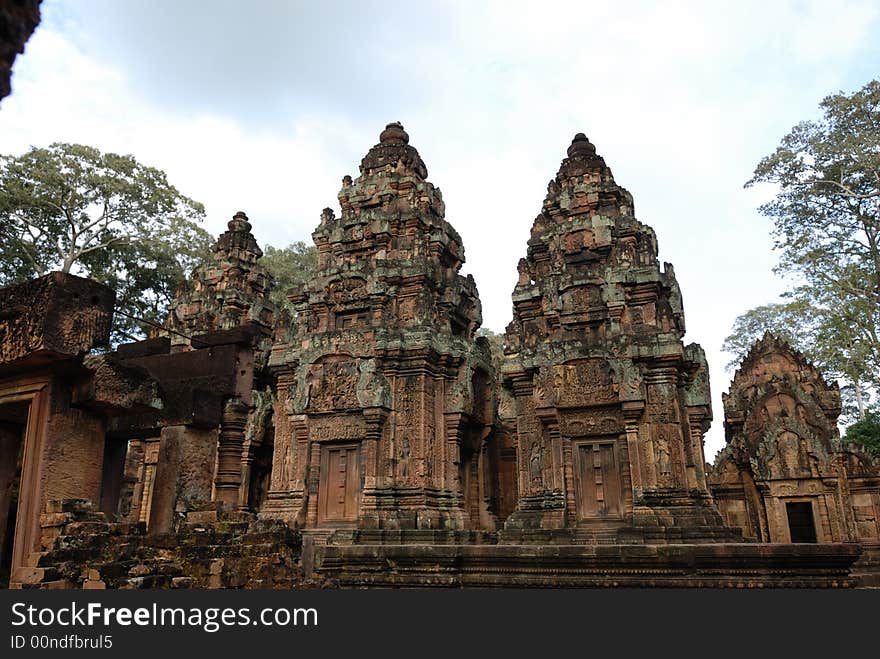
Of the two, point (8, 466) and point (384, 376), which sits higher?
point (384, 376)

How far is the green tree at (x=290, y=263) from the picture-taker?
29719 mm

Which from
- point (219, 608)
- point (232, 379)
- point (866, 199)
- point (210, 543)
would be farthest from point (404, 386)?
point (866, 199)

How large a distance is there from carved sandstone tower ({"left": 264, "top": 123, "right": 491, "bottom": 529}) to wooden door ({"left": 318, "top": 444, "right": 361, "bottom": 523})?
0.07 ft

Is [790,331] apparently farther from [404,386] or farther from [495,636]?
[495,636]

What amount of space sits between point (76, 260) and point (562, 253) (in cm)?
1920

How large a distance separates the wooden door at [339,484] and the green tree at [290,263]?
53.0ft

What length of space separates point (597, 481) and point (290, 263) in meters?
21.7

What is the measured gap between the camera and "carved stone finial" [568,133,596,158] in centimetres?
1477

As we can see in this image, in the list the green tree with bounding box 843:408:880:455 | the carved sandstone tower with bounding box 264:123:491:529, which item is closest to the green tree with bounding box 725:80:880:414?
the green tree with bounding box 843:408:880:455

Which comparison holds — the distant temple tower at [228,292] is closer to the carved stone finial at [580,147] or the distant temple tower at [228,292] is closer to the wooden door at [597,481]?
the carved stone finial at [580,147]

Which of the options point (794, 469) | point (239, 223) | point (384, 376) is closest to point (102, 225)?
point (239, 223)

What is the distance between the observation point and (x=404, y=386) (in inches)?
536

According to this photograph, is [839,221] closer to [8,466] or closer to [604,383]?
[604,383]

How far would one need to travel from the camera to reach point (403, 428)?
1330 centimetres
